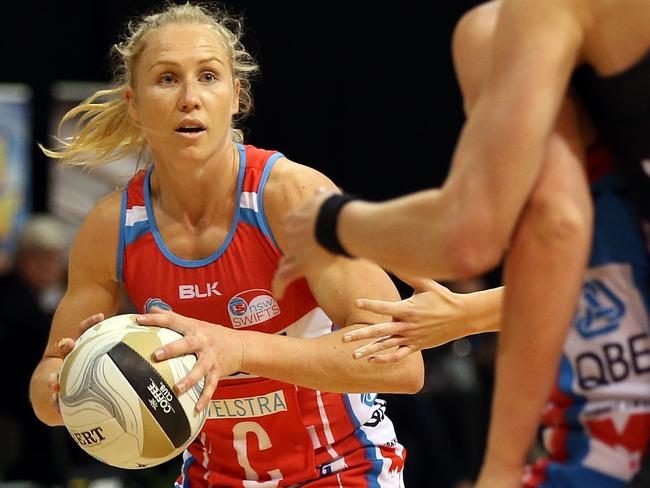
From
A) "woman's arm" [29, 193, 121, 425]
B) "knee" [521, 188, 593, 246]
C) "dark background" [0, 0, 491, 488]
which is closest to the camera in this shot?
"knee" [521, 188, 593, 246]

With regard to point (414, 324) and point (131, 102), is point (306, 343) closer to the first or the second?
point (414, 324)

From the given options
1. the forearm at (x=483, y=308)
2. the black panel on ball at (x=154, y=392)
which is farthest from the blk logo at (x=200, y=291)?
the forearm at (x=483, y=308)

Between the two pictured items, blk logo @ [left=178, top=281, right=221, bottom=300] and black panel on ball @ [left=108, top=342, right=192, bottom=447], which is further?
blk logo @ [left=178, top=281, right=221, bottom=300]

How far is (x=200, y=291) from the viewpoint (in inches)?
140

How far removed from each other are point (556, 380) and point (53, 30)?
7526 millimetres

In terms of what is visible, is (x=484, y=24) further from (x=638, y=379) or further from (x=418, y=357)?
(x=418, y=357)

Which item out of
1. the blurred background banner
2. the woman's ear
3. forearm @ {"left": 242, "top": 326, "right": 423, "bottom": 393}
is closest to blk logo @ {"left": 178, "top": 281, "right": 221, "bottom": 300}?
forearm @ {"left": 242, "top": 326, "right": 423, "bottom": 393}

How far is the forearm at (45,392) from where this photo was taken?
364cm

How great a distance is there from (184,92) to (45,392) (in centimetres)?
101

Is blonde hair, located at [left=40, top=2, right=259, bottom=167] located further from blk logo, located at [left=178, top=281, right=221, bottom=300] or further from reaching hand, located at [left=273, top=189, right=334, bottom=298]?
reaching hand, located at [left=273, top=189, right=334, bottom=298]

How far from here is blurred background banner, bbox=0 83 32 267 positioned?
870 centimetres

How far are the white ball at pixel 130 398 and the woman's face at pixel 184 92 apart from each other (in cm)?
69

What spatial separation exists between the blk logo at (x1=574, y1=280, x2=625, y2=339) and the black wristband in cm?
47

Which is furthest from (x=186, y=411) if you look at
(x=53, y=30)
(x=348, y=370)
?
(x=53, y=30)
